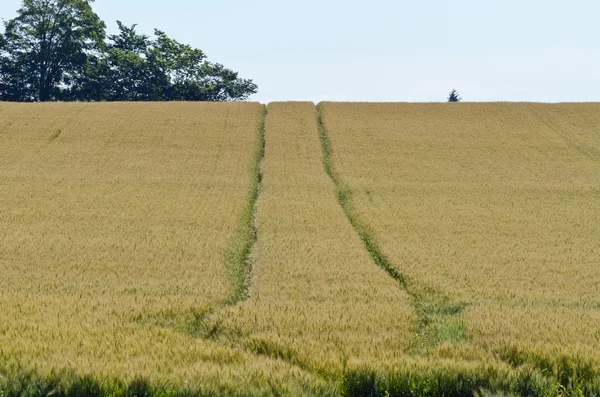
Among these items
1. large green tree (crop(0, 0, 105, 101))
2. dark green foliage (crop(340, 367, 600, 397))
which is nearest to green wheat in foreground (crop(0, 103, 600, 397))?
dark green foliage (crop(340, 367, 600, 397))

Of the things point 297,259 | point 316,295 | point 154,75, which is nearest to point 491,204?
point 297,259

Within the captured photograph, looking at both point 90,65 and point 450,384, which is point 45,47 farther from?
point 450,384

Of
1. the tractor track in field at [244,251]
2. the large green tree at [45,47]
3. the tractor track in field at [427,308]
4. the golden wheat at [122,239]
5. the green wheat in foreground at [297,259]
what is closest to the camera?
the green wheat in foreground at [297,259]

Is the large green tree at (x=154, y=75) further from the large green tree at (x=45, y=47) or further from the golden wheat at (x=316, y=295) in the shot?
the golden wheat at (x=316, y=295)

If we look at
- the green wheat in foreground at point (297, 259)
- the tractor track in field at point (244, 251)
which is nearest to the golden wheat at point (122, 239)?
the green wheat in foreground at point (297, 259)

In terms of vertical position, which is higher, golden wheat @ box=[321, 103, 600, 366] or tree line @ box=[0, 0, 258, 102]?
tree line @ box=[0, 0, 258, 102]

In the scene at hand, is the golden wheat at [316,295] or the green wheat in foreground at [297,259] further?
the golden wheat at [316,295]

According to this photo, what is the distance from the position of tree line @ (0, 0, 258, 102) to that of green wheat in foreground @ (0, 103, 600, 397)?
34.7 metres

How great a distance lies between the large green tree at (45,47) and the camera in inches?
2980

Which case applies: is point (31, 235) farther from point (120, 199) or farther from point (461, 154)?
point (461, 154)

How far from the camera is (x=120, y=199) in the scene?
26156 millimetres

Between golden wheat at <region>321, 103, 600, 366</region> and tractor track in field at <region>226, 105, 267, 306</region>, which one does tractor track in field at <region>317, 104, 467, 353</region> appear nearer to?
golden wheat at <region>321, 103, 600, 366</region>

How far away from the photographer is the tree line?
250 ft

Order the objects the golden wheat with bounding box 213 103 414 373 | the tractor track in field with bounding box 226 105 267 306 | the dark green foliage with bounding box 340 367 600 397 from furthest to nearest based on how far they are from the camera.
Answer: the tractor track in field with bounding box 226 105 267 306
the golden wheat with bounding box 213 103 414 373
the dark green foliage with bounding box 340 367 600 397
